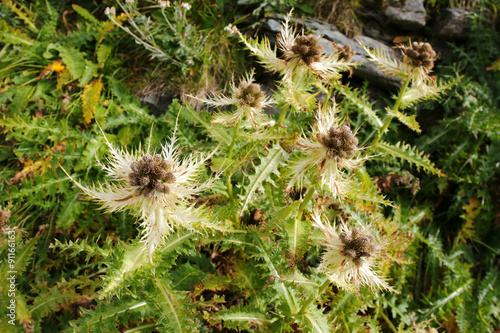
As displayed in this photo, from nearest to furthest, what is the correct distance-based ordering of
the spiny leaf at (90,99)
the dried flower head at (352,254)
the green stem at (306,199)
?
the dried flower head at (352,254) < the green stem at (306,199) < the spiny leaf at (90,99)

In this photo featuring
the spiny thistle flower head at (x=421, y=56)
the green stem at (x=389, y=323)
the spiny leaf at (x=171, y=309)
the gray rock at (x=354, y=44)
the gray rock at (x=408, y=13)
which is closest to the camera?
the spiny leaf at (x=171, y=309)

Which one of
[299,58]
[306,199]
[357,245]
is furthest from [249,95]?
[357,245]

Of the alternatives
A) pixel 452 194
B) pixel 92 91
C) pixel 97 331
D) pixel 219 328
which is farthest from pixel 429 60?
pixel 92 91

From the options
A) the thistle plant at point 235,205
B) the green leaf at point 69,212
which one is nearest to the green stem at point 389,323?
the thistle plant at point 235,205

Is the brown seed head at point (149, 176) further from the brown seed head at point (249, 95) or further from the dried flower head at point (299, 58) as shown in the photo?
the dried flower head at point (299, 58)

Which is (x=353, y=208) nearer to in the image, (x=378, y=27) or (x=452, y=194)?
(x=452, y=194)

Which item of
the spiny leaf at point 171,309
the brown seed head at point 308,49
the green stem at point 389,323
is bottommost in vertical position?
the green stem at point 389,323

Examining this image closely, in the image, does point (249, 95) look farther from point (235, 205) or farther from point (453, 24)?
point (453, 24)
